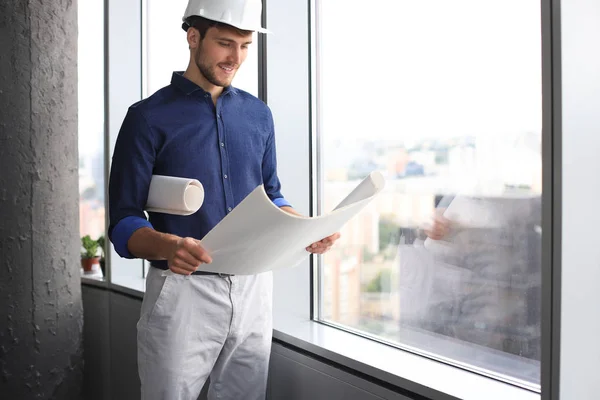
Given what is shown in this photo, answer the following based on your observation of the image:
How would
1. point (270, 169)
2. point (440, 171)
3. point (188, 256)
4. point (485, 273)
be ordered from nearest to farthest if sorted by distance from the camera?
point (188, 256)
point (485, 273)
point (440, 171)
point (270, 169)

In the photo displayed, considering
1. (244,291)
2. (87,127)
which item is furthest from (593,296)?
(87,127)

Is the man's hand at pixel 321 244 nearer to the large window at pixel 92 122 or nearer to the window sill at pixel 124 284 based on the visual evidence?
the window sill at pixel 124 284

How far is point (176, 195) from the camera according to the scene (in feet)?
5.23

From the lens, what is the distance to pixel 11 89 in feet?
9.04

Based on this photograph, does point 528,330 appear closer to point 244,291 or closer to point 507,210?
point 507,210

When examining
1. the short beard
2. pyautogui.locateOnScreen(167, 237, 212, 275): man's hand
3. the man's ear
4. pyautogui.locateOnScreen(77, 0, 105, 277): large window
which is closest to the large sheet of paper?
pyautogui.locateOnScreen(167, 237, 212, 275): man's hand

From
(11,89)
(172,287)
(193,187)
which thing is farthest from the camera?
(11,89)

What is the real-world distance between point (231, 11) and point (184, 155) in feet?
1.28

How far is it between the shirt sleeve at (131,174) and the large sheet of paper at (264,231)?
0.98ft

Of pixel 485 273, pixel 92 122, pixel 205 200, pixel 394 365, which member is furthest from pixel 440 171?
pixel 92 122

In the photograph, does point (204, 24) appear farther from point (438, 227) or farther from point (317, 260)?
point (317, 260)

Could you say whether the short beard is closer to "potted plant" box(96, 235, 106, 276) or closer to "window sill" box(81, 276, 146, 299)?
"window sill" box(81, 276, 146, 299)

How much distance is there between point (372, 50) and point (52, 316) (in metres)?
1.93

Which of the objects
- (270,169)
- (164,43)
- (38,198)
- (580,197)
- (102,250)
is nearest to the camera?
A: (580,197)
